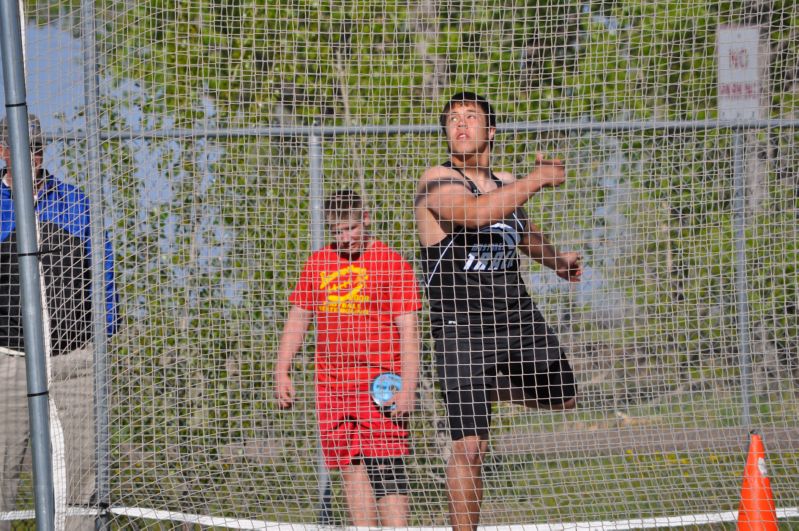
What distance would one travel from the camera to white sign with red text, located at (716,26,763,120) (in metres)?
4.66

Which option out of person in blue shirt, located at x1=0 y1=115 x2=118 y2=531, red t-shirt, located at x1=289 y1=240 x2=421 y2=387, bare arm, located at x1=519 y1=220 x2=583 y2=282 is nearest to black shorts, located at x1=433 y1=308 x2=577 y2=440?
bare arm, located at x1=519 y1=220 x2=583 y2=282

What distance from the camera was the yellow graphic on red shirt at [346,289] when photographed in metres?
4.54

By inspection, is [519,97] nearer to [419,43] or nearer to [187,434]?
[419,43]

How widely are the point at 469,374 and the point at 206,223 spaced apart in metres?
1.68

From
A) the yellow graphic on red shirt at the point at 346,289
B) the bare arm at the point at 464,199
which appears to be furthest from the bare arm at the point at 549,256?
the yellow graphic on red shirt at the point at 346,289

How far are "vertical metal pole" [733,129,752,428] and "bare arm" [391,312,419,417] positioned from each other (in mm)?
1691

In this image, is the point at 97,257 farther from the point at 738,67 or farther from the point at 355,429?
the point at 738,67

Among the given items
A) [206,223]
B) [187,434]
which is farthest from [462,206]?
[187,434]

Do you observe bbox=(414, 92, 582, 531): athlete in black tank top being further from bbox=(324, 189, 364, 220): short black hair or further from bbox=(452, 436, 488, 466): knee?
bbox=(324, 189, 364, 220): short black hair

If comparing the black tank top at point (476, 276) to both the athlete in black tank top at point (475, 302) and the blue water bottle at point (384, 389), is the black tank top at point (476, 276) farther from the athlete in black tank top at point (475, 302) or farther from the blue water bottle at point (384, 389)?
the blue water bottle at point (384, 389)

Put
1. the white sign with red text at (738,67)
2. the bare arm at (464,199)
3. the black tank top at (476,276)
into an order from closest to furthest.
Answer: the bare arm at (464,199) → the black tank top at (476,276) → the white sign with red text at (738,67)

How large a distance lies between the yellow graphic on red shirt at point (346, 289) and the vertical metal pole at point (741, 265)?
193 cm

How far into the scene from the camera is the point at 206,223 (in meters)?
4.89

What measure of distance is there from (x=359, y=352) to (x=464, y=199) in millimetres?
944
